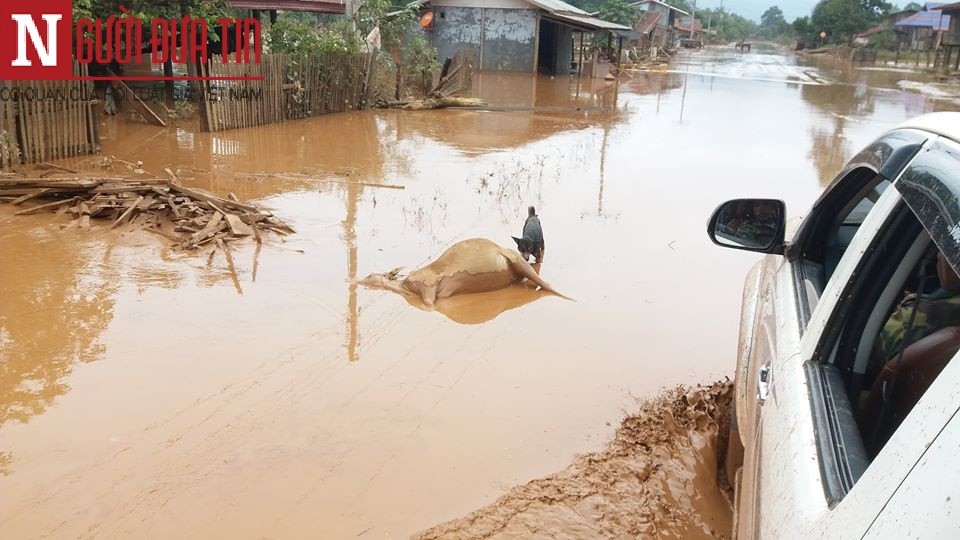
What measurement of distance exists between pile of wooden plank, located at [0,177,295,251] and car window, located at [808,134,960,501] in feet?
19.7

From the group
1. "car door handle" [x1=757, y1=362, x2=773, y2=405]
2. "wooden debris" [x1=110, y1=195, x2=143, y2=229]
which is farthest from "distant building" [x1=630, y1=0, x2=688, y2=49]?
"car door handle" [x1=757, y1=362, x2=773, y2=405]

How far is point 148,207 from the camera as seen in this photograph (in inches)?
294

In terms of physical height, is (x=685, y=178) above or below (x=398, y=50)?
below

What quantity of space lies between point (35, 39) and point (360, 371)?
9061mm

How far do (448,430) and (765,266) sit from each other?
6.19 ft

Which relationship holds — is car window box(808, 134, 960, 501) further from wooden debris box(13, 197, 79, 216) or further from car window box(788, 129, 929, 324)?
wooden debris box(13, 197, 79, 216)

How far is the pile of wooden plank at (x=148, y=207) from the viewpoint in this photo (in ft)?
23.6

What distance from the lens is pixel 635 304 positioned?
6203 millimetres

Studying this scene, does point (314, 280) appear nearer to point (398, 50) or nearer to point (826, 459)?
point (826, 459)

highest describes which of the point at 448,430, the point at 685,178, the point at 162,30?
the point at 162,30

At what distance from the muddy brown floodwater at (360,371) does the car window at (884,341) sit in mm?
1617

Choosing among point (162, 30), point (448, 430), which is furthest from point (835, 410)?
point (162, 30)

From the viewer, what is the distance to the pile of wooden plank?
23.6ft

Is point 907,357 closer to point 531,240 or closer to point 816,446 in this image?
point 816,446
